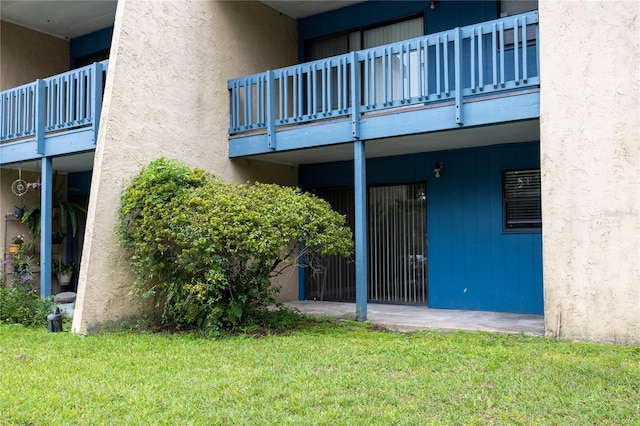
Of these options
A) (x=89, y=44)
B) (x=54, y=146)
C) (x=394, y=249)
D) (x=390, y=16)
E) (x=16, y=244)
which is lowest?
(x=394, y=249)

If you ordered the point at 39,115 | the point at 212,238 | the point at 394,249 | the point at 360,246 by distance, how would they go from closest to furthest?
the point at 212,238
the point at 360,246
the point at 39,115
the point at 394,249

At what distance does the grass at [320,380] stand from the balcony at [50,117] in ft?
11.7

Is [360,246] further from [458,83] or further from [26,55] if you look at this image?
[26,55]

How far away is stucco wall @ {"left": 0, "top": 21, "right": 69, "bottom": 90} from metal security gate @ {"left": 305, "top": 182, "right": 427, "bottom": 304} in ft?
24.5

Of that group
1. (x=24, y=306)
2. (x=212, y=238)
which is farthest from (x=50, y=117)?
(x=212, y=238)

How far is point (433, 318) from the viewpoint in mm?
8297

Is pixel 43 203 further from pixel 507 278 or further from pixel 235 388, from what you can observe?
pixel 507 278

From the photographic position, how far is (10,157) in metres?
10.1

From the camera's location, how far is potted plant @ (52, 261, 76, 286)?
38.0 feet

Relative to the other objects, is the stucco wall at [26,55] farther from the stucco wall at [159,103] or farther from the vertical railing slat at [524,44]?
the vertical railing slat at [524,44]

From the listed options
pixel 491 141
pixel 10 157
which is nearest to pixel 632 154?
pixel 491 141

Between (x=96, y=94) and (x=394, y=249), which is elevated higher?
(x=96, y=94)

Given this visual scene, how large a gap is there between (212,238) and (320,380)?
2.56 meters

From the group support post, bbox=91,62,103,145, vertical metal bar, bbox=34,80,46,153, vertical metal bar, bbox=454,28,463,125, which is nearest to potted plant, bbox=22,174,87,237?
vertical metal bar, bbox=34,80,46,153
